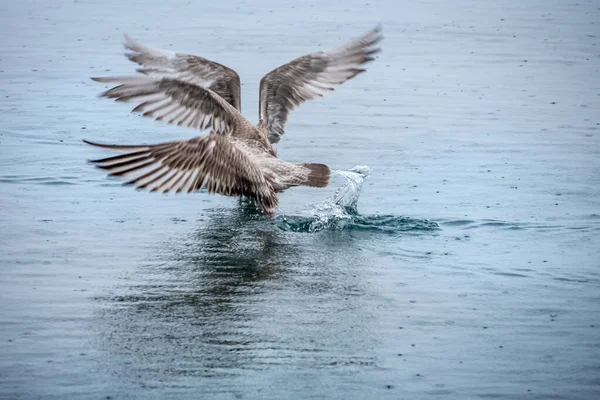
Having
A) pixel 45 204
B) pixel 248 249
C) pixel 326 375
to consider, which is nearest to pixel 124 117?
pixel 45 204

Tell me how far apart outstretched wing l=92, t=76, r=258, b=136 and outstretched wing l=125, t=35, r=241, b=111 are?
932 millimetres

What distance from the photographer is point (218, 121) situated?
10.5 meters

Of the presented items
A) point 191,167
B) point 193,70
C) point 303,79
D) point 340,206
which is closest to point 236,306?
point 191,167

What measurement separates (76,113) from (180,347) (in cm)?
706

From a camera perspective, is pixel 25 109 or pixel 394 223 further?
pixel 25 109

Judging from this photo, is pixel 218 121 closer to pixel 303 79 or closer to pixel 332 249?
pixel 303 79

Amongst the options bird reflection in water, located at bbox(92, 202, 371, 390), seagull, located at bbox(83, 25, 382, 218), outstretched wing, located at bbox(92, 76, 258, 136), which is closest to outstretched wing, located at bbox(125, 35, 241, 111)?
seagull, located at bbox(83, 25, 382, 218)

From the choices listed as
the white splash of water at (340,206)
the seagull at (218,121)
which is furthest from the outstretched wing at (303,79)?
the white splash of water at (340,206)

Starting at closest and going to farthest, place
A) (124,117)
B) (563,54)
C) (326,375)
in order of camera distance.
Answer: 1. (326,375)
2. (124,117)
3. (563,54)

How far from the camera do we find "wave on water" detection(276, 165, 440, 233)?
938cm

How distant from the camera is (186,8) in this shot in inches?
821

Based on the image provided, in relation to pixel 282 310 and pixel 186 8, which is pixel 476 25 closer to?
pixel 186 8

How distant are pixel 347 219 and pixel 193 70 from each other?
124 inches

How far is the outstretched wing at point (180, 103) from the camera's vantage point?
10117mm
